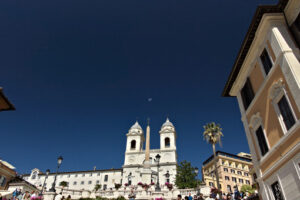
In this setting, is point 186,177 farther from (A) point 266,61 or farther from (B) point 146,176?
(A) point 266,61

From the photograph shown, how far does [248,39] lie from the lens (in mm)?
13938

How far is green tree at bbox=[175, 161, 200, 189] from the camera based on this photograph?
4401 cm

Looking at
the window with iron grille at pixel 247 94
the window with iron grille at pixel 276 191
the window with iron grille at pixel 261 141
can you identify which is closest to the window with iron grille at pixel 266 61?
the window with iron grille at pixel 247 94

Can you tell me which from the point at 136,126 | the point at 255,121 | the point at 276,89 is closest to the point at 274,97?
the point at 276,89

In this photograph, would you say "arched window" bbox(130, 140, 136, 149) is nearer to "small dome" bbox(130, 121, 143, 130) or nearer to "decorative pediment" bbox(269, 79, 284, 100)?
"small dome" bbox(130, 121, 143, 130)

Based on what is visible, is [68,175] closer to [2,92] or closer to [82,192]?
[82,192]

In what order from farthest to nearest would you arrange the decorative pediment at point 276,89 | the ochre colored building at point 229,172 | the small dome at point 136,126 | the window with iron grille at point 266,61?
the small dome at point 136,126
the ochre colored building at point 229,172
the window with iron grille at point 266,61
the decorative pediment at point 276,89

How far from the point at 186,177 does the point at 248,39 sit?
37.7 meters

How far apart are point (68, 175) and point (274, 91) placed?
261ft

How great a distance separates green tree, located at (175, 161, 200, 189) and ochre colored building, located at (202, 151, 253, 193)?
1910 centimetres

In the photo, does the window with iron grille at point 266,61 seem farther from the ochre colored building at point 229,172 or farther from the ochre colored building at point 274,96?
the ochre colored building at point 229,172

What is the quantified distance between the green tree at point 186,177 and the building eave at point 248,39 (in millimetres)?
30752

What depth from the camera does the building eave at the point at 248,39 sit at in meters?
12.1

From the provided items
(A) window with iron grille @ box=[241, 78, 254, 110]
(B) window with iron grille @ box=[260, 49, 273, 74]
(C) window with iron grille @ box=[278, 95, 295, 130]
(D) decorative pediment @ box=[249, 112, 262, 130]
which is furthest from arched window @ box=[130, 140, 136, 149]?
(C) window with iron grille @ box=[278, 95, 295, 130]
